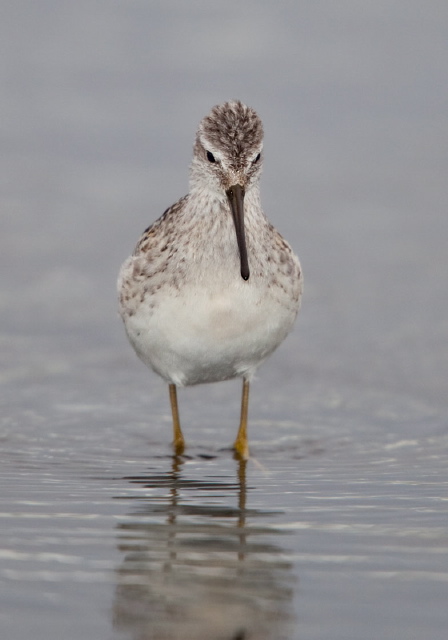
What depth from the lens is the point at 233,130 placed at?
26.9 ft

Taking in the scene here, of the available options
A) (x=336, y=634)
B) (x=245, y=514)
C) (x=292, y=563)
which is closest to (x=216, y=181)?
(x=245, y=514)

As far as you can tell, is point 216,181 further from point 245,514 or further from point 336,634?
point 336,634

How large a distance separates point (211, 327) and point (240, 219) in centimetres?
77

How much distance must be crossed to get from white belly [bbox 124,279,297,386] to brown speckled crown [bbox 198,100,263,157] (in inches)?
36.5

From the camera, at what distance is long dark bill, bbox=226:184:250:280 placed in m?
8.06

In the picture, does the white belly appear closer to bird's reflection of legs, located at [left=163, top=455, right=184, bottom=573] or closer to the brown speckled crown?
bird's reflection of legs, located at [left=163, top=455, right=184, bottom=573]

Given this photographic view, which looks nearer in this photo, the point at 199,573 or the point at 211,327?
the point at 199,573

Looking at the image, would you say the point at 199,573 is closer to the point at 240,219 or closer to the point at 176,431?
the point at 240,219

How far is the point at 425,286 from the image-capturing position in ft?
45.9

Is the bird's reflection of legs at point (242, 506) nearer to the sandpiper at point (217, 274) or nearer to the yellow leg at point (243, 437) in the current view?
the yellow leg at point (243, 437)

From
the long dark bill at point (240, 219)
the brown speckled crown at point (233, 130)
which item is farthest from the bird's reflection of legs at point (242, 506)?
the brown speckled crown at point (233, 130)

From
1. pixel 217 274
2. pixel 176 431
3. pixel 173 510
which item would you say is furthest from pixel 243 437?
pixel 173 510

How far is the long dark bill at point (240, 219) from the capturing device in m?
8.06

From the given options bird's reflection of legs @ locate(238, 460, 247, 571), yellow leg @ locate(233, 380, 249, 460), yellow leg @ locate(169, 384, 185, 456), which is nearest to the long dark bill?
bird's reflection of legs @ locate(238, 460, 247, 571)
